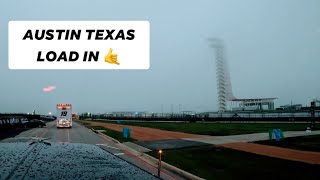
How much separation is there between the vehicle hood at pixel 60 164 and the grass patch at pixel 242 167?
7649mm

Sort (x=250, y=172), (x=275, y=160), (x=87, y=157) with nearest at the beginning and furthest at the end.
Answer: (x=87, y=157)
(x=250, y=172)
(x=275, y=160)

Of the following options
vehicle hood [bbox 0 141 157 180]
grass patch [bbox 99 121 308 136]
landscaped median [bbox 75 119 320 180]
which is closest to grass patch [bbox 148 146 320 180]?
landscaped median [bbox 75 119 320 180]

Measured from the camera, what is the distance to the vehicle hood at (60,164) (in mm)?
3436

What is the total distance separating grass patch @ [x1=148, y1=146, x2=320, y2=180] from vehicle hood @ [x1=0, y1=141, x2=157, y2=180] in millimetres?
7649

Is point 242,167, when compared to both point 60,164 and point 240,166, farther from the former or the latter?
point 60,164

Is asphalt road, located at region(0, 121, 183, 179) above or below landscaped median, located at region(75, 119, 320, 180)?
below

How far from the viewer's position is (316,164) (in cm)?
1438

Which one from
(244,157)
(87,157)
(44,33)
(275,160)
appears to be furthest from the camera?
(44,33)

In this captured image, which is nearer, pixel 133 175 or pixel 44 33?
pixel 133 175

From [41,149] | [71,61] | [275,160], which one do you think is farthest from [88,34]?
[41,149]

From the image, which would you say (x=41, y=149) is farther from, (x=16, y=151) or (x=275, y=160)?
(x=275, y=160)

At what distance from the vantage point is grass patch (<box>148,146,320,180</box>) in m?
11.9

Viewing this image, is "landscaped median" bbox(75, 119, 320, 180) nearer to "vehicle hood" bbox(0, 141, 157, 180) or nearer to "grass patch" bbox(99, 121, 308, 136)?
"vehicle hood" bbox(0, 141, 157, 180)

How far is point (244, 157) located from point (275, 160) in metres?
1.53
